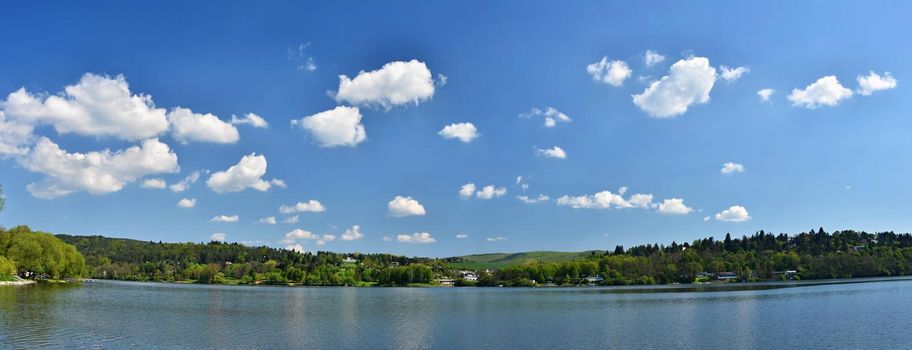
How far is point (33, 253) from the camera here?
451 feet

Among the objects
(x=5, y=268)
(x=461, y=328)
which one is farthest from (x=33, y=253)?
(x=461, y=328)

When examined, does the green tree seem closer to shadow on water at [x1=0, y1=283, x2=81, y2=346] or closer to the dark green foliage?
the dark green foliage

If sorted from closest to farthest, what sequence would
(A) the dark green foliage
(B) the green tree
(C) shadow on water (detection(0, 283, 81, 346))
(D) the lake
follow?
(C) shadow on water (detection(0, 283, 81, 346)) → (D) the lake → (B) the green tree → (A) the dark green foliage

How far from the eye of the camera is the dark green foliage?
136m

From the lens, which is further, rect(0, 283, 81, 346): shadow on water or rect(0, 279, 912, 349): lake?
rect(0, 279, 912, 349): lake

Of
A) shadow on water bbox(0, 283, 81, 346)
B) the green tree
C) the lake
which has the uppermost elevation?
the green tree

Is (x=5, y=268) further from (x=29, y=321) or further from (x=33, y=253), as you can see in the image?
(x=29, y=321)

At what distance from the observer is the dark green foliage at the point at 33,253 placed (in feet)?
445

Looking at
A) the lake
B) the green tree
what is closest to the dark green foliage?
the green tree

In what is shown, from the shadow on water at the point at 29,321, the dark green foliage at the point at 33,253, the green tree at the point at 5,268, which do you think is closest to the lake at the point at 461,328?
the shadow on water at the point at 29,321

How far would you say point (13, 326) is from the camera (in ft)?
165

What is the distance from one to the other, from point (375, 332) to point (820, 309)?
61.2 m

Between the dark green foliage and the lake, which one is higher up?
the dark green foliage

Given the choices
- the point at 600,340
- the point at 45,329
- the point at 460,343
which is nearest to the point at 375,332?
the point at 460,343
